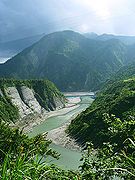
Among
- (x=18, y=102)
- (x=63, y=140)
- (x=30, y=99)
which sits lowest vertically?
(x=30, y=99)

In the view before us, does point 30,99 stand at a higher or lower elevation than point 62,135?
lower

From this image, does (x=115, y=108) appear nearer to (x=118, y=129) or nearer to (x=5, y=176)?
(x=118, y=129)

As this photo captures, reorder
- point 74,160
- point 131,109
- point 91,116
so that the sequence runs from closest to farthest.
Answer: point 74,160
point 131,109
point 91,116

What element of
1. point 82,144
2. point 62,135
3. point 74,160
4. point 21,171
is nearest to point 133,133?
point 21,171

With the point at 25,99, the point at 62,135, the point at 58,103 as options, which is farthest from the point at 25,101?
the point at 62,135

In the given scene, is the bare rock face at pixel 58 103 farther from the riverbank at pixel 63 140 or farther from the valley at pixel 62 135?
the riverbank at pixel 63 140

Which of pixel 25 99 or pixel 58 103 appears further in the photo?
pixel 58 103

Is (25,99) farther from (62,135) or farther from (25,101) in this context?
(62,135)

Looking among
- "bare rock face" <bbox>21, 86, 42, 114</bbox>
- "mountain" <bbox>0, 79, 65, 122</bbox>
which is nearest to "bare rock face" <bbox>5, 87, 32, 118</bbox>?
"mountain" <bbox>0, 79, 65, 122</bbox>
